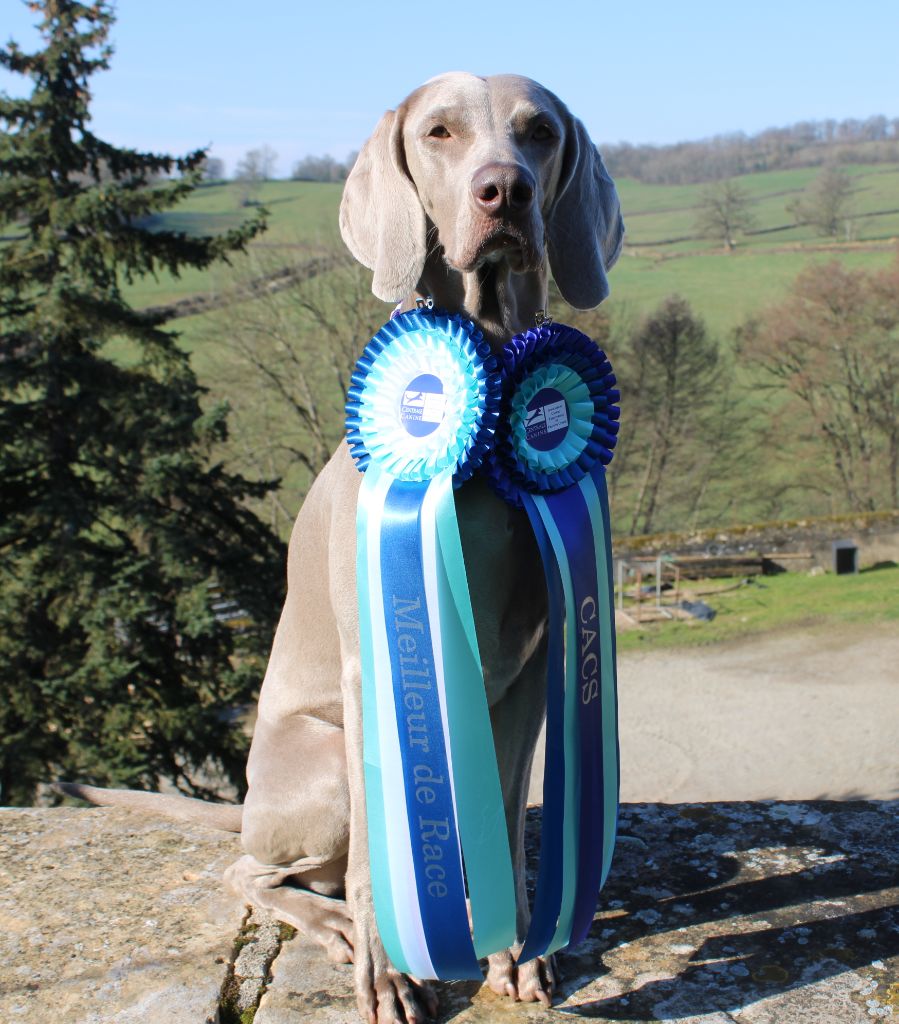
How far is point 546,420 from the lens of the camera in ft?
8.71

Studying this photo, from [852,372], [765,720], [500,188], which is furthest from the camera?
[852,372]

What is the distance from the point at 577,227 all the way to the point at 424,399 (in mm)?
628

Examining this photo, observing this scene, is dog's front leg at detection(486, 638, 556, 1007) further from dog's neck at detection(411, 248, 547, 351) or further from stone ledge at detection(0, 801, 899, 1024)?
dog's neck at detection(411, 248, 547, 351)

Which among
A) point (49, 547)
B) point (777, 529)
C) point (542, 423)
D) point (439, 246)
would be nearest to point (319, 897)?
point (542, 423)

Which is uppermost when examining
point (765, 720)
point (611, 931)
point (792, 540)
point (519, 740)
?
point (519, 740)

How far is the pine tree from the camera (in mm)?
11391

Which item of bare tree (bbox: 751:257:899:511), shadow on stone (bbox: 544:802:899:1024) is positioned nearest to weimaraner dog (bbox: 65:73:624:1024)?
shadow on stone (bbox: 544:802:899:1024)

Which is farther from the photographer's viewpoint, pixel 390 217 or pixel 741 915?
pixel 741 915

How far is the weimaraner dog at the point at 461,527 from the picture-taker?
253 cm

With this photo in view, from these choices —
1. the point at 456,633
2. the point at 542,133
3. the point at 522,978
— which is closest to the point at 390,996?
the point at 522,978

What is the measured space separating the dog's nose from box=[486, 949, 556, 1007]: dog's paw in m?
1.80

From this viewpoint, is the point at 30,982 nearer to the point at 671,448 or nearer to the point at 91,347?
the point at 91,347

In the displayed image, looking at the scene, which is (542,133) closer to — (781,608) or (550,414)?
(550,414)

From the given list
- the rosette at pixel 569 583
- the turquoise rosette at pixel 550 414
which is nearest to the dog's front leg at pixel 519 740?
the rosette at pixel 569 583
